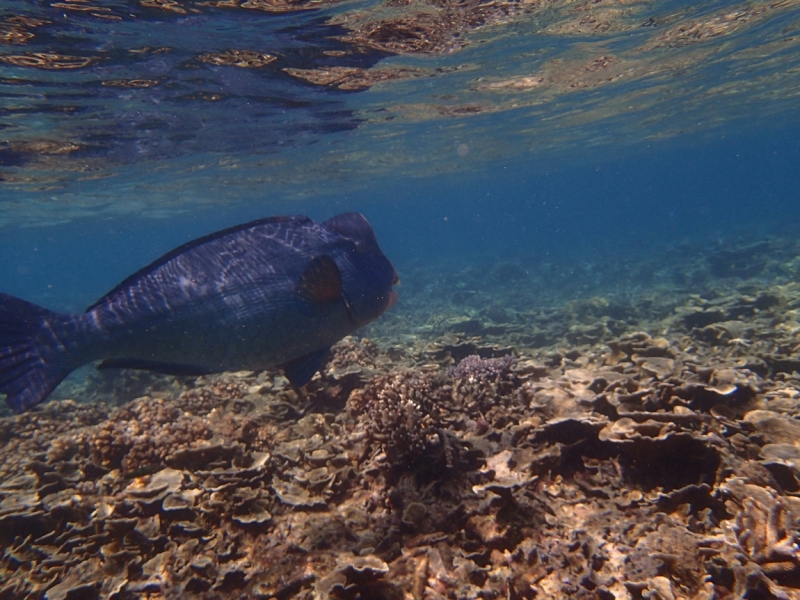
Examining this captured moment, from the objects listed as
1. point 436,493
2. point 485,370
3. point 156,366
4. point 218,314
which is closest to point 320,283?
point 218,314

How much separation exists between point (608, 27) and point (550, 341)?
31.8ft

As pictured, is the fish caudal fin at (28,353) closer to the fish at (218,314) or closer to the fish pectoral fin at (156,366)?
the fish at (218,314)

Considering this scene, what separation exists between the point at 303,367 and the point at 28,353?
6.43 feet

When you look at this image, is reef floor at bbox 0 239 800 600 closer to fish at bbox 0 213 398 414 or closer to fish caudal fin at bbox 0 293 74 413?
fish at bbox 0 213 398 414

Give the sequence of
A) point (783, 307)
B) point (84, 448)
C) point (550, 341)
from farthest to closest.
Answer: point (550, 341) < point (783, 307) < point (84, 448)

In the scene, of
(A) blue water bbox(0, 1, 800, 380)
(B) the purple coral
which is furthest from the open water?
(B) the purple coral

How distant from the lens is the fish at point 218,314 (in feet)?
10.6

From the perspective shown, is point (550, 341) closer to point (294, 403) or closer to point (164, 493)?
point (294, 403)

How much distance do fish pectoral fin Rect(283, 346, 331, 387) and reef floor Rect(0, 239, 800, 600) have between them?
1.01m

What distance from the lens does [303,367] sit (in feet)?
12.6

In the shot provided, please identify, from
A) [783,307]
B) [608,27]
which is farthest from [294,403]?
[608,27]

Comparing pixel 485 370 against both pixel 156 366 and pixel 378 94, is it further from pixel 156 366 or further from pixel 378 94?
pixel 378 94

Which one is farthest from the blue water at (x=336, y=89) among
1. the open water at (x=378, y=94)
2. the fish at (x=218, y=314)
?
the fish at (x=218, y=314)

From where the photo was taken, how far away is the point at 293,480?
434 cm
